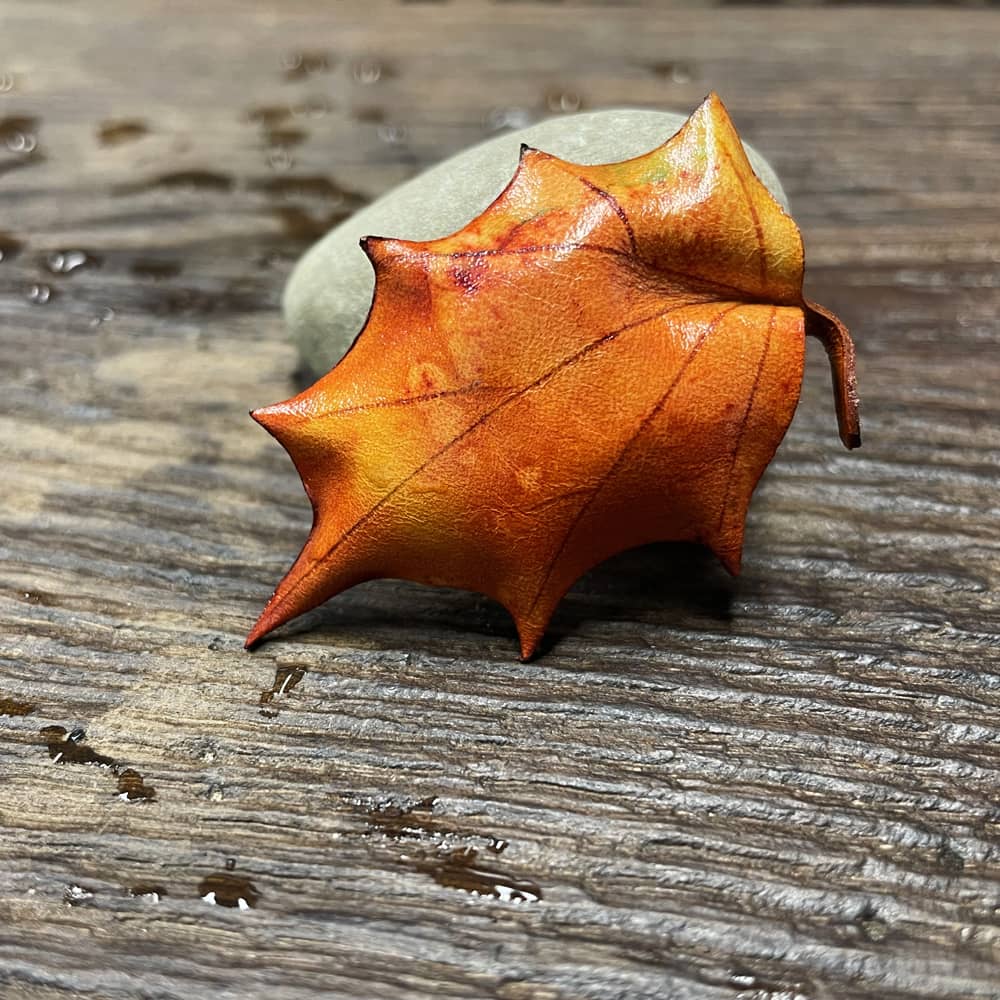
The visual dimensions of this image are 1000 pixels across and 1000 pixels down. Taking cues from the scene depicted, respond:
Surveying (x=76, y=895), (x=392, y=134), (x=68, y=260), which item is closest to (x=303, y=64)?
(x=392, y=134)

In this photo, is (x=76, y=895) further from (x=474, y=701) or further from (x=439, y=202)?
(x=439, y=202)

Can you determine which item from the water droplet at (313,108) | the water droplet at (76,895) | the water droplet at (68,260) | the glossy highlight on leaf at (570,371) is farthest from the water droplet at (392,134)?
the water droplet at (76,895)

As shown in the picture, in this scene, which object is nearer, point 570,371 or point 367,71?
point 570,371

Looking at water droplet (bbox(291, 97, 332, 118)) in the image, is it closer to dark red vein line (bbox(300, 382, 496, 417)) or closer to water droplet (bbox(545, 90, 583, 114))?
water droplet (bbox(545, 90, 583, 114))

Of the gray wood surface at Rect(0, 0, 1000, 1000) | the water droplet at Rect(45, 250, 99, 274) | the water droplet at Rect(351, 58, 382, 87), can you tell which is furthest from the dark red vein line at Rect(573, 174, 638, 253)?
the water droplet at Rect(351, 58, 382, 87)

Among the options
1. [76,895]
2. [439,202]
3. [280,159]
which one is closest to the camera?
[76,895]

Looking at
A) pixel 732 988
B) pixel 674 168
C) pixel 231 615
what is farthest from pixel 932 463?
pixel 231 615
